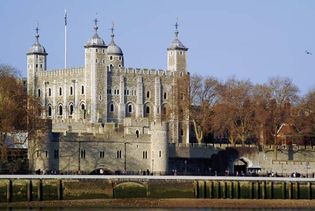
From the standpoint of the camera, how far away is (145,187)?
73.8 m

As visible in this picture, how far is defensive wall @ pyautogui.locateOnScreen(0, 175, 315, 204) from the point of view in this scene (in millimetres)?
71125

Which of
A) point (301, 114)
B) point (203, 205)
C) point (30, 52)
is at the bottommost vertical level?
point (203, 205)

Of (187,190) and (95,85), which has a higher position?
(95,85)

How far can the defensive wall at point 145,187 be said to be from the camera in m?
71.1

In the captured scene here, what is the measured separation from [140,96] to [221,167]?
2612 centimetres

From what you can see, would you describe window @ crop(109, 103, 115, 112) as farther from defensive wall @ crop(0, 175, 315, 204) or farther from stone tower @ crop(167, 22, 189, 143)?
defensive wall @ crop(0, 175, 315, 204)

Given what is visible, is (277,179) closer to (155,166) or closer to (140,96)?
(155,166)

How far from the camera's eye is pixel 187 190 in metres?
74.2

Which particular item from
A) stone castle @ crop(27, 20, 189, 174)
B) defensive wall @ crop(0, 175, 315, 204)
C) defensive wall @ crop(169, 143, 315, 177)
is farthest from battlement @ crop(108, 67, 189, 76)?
defensive wall @ crop(0, 175, 315, 204)

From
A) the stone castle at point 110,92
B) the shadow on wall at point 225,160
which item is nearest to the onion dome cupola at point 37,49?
the stone castle at point 110,92

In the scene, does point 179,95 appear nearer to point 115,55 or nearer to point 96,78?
point 96,78

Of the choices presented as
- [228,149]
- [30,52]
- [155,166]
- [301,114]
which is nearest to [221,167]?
[228,149]

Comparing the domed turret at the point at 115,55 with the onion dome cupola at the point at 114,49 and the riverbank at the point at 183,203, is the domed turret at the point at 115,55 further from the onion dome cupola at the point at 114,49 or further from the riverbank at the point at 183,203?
the riverbank at the point at 183,203

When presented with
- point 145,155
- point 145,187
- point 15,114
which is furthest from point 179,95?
point 145,187
